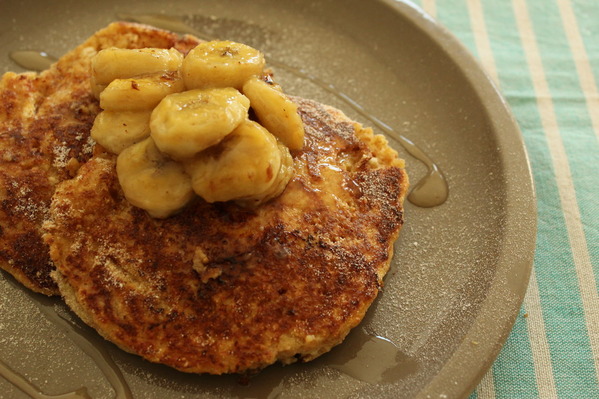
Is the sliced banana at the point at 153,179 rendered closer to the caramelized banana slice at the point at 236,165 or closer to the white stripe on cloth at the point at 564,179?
the caramelized banana slice at the point at 236,165

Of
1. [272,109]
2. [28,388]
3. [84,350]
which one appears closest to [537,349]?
[272,109]

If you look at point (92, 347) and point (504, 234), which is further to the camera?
point (504, 234)

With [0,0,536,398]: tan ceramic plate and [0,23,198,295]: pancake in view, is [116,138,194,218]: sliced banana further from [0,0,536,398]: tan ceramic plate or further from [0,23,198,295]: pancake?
[0,0,536,398]: tan ceramic plate

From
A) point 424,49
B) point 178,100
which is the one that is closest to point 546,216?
point 424,49

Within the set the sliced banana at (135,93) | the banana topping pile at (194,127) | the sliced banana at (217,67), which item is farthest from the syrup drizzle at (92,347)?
the sliced banana at (217,67)

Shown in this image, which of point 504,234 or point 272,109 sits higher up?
point 272,109

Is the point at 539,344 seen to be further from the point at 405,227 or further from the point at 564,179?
the point at 564,179
